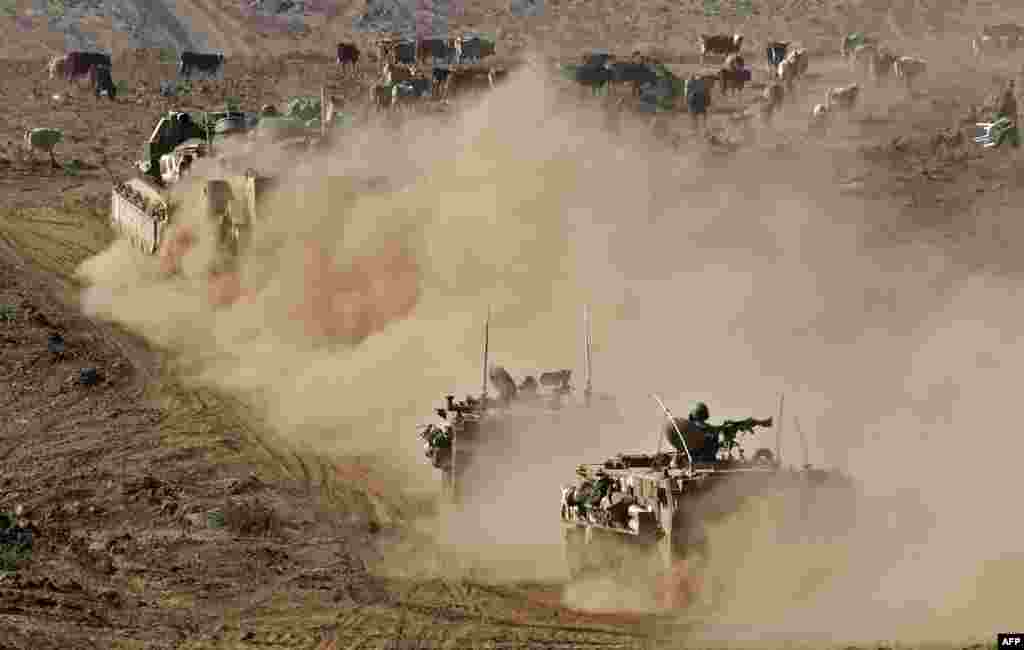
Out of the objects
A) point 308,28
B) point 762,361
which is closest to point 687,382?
point 762,361

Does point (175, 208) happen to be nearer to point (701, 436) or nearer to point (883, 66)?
point (701, 436)

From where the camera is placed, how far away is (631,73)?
89.1 meters

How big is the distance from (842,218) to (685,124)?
876 inches

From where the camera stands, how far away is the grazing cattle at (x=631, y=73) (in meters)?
88.5

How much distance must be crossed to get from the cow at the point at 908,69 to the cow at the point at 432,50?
20774mm

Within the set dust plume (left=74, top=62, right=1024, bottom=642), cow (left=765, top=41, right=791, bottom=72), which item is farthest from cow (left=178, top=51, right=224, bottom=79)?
dust plume (left=74, top=62, right=1024, bottom=642)

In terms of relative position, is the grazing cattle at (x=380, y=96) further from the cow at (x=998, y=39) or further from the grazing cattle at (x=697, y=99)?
the cow at (x=998, y=39)

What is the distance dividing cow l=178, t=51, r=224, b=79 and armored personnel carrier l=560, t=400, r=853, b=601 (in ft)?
226

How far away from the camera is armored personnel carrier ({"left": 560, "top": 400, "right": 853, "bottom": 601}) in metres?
28.5

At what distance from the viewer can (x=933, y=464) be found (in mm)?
33312

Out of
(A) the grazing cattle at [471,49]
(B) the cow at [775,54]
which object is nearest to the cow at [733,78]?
(B) the cow at [775,54]

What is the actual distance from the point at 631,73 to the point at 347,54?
15517 millimetres

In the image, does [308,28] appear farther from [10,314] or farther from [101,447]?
[101,447]

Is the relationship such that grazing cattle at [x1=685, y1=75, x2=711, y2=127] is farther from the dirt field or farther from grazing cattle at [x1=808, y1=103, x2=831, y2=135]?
grazing cattle at [x1=808, y1=103, x2=831, y2=135]
